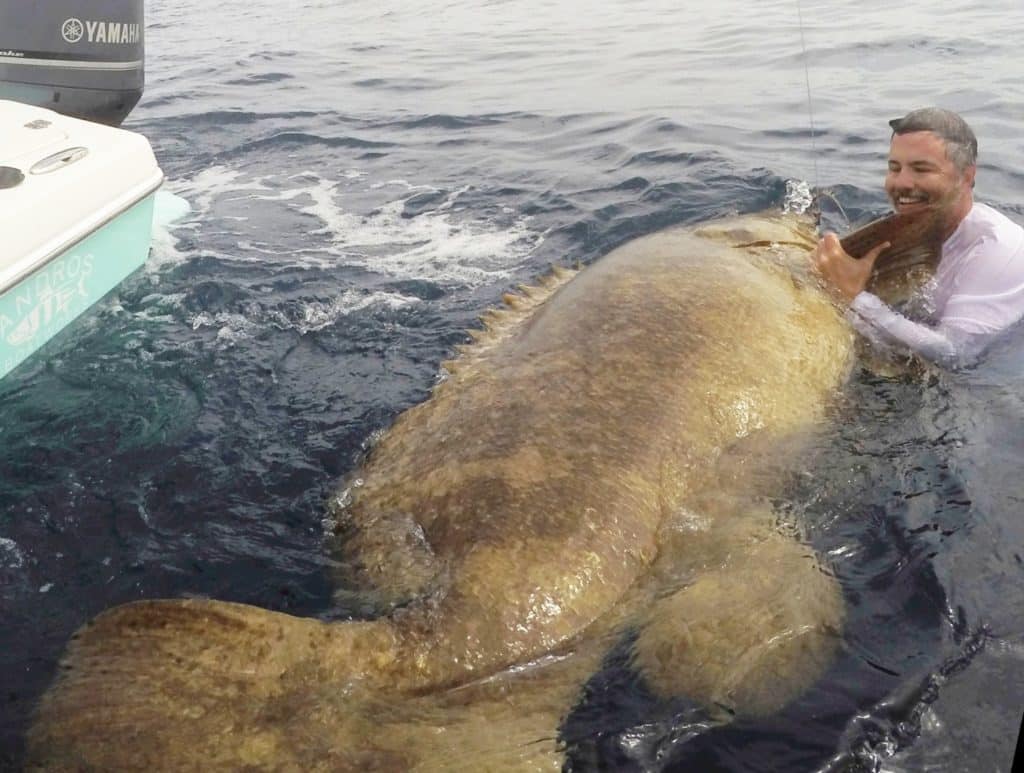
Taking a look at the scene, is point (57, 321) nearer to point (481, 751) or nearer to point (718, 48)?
point (481, 751)

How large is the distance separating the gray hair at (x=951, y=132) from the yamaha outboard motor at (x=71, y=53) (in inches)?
205

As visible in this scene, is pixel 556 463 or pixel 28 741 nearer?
pixel 28 741

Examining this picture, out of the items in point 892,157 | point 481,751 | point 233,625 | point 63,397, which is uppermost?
point 892,157

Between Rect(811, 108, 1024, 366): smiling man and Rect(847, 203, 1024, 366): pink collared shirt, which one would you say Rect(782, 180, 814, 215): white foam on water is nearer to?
Rect(811, 108, 1024, 366): smiling man

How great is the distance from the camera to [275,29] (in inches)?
685

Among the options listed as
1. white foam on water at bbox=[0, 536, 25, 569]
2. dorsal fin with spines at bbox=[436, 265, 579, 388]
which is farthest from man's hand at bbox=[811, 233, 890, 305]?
white foam on water at bbox=[0, 536, 25, 569]

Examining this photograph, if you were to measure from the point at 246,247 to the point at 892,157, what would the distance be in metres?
4.25

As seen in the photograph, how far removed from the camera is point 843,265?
4570mm

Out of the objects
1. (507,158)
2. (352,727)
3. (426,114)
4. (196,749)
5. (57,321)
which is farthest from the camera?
(426,114)

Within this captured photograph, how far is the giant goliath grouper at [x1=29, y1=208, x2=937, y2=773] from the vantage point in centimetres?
235

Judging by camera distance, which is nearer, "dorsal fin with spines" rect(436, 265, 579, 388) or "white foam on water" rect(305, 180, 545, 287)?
"dorsal fin with spines" rect(436, 265, 579, 388)

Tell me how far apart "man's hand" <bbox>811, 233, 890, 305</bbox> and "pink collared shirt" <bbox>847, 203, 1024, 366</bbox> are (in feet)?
0.24

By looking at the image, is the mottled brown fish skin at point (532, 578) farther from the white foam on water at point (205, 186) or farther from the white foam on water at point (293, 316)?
the white foam on water at point (205, 186)

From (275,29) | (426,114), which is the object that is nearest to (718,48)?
(426,114)
